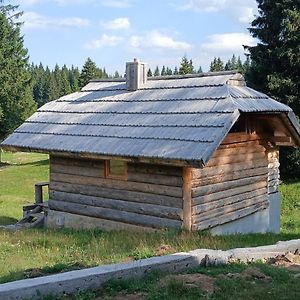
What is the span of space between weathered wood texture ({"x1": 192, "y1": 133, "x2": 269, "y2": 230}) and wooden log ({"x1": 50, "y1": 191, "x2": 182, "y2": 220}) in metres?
0.58

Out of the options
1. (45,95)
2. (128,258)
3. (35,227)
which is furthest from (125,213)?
(45,95)

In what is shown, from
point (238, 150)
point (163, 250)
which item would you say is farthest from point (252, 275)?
point (238, 150)

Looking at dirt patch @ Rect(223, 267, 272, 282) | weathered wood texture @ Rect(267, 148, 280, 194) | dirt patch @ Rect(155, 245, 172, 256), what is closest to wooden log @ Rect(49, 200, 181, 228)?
dirt patch @ Rect(155, 245, 172, 256)

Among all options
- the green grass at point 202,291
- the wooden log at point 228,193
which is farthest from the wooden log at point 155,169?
the green grass at point 202,291

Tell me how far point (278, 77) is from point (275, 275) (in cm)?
2013

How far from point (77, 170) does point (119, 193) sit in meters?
1.74

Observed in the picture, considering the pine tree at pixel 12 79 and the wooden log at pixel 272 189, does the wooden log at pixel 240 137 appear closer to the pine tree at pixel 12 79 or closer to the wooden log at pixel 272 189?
the wooden log at pixel 272 189

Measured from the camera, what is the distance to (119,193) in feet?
43.5

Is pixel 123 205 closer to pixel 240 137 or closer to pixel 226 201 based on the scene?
pixel 226 201

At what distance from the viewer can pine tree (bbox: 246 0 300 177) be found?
2534 centimetres

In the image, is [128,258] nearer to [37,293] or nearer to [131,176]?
[37,293]

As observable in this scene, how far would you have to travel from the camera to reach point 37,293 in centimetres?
551

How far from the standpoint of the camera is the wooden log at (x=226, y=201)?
1218 cm

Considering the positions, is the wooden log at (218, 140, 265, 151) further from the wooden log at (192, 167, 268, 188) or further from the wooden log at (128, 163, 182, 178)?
the wooden log at (128, 163, 182, 178)
